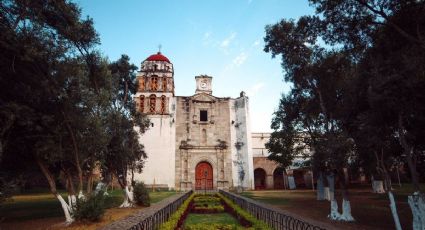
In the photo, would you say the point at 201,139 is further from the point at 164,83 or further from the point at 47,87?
the point at 47,87

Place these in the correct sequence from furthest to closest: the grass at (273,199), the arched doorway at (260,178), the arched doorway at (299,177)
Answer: the arched doorway at (260,178)
the arched doorway at (299,177)
the grass at (273,199)

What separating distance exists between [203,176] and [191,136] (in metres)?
4.39

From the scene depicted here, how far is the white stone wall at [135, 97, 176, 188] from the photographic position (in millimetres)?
27750

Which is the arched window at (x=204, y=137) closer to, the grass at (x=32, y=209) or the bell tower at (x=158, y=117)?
the bell tower at (x=158, y=117)

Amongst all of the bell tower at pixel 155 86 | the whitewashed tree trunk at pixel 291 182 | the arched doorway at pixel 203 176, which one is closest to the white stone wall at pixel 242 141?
the arched doorway at pixel 203 176

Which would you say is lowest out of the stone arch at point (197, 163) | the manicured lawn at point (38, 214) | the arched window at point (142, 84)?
the manicured lawn at point (38, 214)

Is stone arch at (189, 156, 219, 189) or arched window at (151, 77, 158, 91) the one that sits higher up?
arched window at (151, 77, 158, 91)

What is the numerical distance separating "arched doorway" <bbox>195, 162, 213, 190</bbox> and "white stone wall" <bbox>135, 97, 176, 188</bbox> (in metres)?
2.57

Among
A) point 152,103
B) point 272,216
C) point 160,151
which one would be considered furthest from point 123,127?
point 152,103

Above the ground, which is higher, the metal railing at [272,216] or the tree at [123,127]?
the tree at [123,127]

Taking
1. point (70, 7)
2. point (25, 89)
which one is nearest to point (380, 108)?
point (70, 7)

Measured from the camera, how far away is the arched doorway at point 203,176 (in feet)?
94.1

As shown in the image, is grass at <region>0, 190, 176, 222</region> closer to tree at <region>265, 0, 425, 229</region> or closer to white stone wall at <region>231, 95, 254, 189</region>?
tree at <region>265, 0, 425, 229</region>

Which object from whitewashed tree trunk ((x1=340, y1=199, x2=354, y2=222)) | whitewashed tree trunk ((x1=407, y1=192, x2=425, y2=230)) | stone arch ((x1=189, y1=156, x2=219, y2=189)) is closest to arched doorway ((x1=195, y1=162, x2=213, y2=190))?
stone arch ((x1=189, y1=156, x2=219, y2=189))
